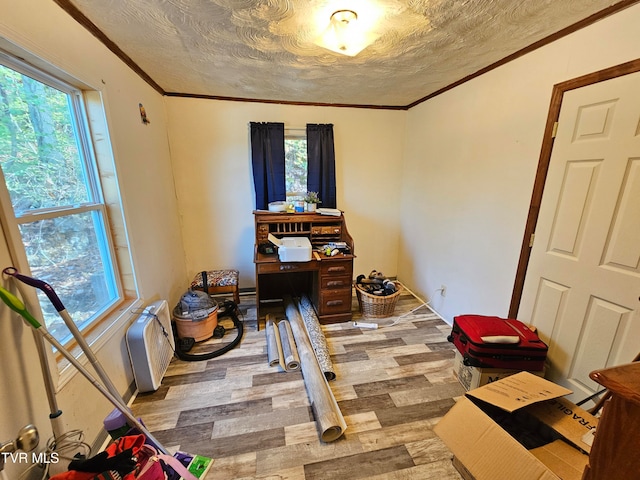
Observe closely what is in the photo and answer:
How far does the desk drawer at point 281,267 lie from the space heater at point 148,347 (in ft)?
2.78

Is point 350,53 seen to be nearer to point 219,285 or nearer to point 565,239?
point 565,239

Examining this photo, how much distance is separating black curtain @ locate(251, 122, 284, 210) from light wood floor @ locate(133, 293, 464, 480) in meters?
1.64

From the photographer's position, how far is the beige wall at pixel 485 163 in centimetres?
153

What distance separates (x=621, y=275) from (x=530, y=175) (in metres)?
0.80

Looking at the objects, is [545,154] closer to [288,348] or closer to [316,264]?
[316,264]

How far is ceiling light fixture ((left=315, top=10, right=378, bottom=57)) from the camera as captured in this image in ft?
4.60

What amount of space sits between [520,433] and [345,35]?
246 centimetres

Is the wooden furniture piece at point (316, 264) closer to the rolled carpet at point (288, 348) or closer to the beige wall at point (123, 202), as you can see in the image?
the rolled carpet at point (288, 348)

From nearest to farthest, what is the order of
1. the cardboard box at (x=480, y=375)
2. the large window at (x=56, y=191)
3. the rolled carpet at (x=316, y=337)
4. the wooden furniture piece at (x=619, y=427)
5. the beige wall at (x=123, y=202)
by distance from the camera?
the wooden furniture piece at (x=619, y=427)
the beige wall at (x=123, y=202)
the large window at (x=56, y=191)
the cardboard box at (x=480, y=375)
the rolled carpet at (x=316, y=337)

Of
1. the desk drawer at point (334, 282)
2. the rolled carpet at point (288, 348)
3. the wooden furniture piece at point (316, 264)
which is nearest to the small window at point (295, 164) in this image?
the wooden furniture piece at point (316, 264)

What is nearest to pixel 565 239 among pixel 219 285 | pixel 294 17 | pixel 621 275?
pixel 621 275

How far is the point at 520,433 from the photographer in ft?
4.54

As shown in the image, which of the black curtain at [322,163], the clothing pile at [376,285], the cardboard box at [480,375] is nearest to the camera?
the cardboard box at [480,375]

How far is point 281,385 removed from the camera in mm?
1871
